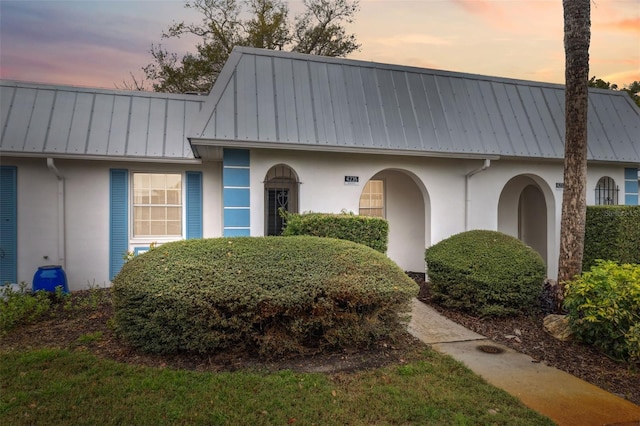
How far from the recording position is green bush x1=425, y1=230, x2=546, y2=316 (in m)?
6.74

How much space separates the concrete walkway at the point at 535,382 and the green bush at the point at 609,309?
96cm

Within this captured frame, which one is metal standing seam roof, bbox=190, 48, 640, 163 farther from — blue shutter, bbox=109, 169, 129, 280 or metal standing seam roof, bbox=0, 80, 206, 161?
blue shutter, bbox=109, 169, 129, 280

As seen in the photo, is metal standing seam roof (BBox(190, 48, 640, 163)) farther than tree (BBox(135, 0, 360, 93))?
No

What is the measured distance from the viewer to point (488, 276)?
6.78 metres

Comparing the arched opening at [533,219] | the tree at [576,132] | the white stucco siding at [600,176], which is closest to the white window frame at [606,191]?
the white stucco siding at [600,176]

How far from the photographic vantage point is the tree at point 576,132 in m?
6.68

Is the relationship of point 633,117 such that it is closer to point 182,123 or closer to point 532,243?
point 532,243

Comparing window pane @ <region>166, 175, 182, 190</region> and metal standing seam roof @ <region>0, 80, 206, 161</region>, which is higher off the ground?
metal standing seam roof @ <region>0, 80, 206, 161</region>

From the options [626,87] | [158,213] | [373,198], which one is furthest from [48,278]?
[626,87]

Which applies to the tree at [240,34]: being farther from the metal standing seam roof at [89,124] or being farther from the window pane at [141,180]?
the window pane at [141,180]

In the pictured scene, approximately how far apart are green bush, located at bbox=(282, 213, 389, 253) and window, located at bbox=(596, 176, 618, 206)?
7347mm

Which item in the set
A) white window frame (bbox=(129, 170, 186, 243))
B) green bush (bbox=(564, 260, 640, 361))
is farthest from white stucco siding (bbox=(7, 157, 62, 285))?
green bush (bbox=(564, 260, 640, 361))

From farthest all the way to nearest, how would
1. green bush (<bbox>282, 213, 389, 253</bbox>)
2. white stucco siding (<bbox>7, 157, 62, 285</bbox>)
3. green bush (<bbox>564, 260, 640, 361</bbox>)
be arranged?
white stucco siding (<bbox>7, 157, 62, 285</bbox>), green bush (<bbox>282, 213, 389, 253</bbox>), green bush (<bbox>564, 260, 640, 361</bbox>)

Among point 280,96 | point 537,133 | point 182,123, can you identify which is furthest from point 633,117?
point 182,123
